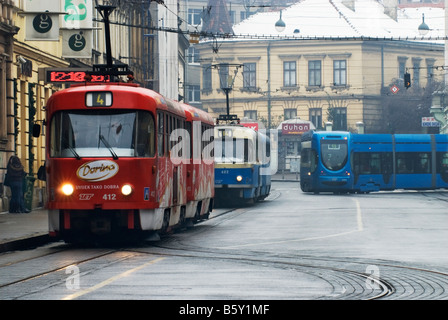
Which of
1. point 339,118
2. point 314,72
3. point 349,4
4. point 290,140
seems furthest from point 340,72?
point 349,4

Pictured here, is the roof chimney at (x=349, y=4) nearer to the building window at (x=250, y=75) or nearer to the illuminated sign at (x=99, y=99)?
the building window at (x=250, y=75)

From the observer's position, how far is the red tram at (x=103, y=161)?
19.5m

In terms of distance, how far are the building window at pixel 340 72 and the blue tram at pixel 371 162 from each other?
40.6 m

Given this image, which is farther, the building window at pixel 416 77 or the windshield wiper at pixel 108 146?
the building window at pixel 416 77

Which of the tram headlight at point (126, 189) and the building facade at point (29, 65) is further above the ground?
the building facade at point (29, 65)

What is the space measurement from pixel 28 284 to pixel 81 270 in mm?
1801

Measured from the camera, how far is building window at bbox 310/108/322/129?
327ft

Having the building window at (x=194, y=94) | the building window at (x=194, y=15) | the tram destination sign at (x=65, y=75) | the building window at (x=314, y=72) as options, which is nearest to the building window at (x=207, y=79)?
the building window at (x=314, y=72)

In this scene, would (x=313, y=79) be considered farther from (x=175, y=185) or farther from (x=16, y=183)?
(x=175, y=185)

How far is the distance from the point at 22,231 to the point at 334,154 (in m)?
32.6

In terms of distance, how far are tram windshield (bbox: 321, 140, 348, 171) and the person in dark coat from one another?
24.2 meters

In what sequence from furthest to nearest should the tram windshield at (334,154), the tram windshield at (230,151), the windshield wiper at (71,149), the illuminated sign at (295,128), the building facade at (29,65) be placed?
1. the illuminated sign at (295,128)
2. the tram windshield at (334,154)
3. the tram windshield at (230,151)
4. the building facade at (29,65)
5. the windshield wiper at (71,149)

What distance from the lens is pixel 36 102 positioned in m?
37.1
